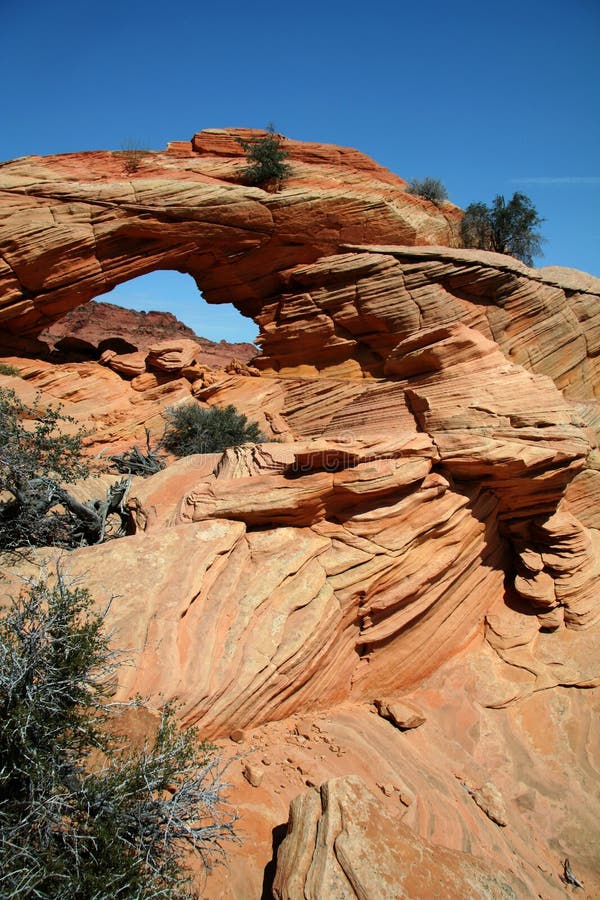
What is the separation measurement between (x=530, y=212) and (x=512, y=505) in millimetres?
14336

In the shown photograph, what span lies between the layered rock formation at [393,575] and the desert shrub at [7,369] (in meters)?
0.35

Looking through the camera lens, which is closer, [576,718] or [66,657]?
[66,657]

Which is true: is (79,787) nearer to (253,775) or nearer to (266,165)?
(253,775)

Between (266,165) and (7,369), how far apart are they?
10327 mm

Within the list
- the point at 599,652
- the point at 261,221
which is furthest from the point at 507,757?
the point at 261,221

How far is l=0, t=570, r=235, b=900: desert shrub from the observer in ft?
9.96

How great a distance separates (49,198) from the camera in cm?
1485

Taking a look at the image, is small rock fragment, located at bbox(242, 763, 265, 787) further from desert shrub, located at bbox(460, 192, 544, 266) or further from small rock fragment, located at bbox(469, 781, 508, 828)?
desert shrub, located at bbox(460, 192, 544, 266)

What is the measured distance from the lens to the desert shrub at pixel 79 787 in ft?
9.96

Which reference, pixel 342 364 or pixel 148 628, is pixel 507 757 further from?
pixel 342 364

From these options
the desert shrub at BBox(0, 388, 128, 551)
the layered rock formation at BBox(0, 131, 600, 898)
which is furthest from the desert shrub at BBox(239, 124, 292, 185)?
the desert shrub at BBox(0, 388, 128, 551)

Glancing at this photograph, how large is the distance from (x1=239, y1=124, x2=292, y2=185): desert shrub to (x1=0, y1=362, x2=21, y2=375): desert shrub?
372 inches

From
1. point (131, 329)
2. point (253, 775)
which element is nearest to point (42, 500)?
point (253, 775)

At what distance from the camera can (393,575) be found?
23.5 ft
